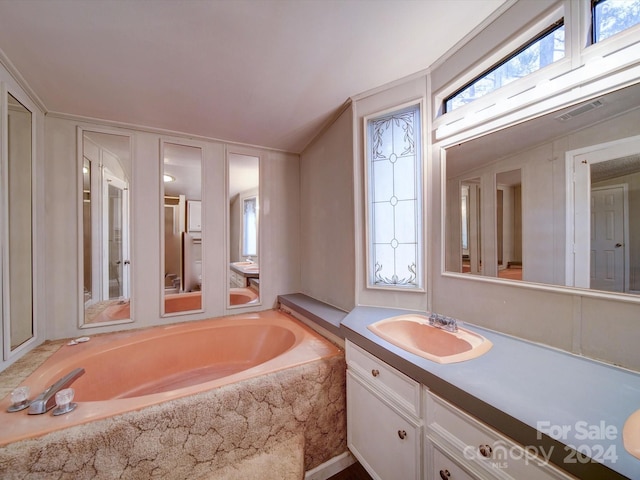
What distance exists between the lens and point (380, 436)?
120 centimetres

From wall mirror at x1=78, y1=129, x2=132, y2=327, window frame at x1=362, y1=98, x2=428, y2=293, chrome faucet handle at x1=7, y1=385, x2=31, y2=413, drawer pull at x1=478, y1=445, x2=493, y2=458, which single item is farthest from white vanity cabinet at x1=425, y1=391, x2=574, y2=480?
wall mirror at x1=78, y1=129, x2=132, y2=327

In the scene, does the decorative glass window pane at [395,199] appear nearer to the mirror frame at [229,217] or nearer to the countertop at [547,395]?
the countertop at [547,395]

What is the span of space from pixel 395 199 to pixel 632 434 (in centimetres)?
136

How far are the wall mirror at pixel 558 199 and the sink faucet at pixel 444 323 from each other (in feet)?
0.93

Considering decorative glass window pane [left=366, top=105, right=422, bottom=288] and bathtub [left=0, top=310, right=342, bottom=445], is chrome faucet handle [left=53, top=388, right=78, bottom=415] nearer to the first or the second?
bathtub [left=0, top=310, right=342, bottom=445]

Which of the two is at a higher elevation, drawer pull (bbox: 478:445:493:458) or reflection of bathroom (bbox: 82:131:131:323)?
reflection of bathroom (bbox: 82:131:131:323)

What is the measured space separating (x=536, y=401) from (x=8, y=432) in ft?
6.30

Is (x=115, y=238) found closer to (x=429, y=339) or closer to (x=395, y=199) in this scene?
(x=395, y=199)

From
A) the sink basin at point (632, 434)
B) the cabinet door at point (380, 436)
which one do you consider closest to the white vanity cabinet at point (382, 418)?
the cabinet door at point (380, 436)

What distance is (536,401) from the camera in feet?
2.33

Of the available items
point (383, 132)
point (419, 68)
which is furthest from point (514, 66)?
point (383, 132)

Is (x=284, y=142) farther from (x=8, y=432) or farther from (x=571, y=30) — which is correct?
(x=8, y=432)

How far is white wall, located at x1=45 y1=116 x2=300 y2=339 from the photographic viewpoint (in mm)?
1914

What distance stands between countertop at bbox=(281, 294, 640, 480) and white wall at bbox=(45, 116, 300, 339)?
1840mm
